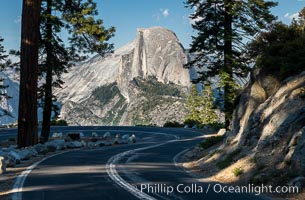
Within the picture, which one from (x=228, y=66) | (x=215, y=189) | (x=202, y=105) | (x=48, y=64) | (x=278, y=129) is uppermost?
(x=48, y=64)

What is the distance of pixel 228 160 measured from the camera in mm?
13992

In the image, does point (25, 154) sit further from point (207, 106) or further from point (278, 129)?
point (207, 106)

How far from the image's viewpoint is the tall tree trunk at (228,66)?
80.2 ft

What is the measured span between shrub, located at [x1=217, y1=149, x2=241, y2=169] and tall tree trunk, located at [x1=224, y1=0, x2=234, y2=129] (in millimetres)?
9961

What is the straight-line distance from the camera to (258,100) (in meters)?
17.2

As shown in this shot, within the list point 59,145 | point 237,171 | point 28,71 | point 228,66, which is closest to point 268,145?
point 237,171

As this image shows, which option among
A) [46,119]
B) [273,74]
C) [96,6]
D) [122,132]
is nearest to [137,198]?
[273,74]

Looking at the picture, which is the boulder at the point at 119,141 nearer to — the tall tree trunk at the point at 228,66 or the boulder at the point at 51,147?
the boulder at the point at 51,147

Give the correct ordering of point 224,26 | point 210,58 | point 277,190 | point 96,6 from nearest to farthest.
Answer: point 277,190 < point 96,6 < point 224,26 < point 210,58

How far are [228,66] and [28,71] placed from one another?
39.7ft

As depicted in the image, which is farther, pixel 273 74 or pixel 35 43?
pixel 35 43

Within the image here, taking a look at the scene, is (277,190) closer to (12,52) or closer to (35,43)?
(35,43)

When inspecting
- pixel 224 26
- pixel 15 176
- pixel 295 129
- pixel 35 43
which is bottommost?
pixel 15 176

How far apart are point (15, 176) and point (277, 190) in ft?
25.7
